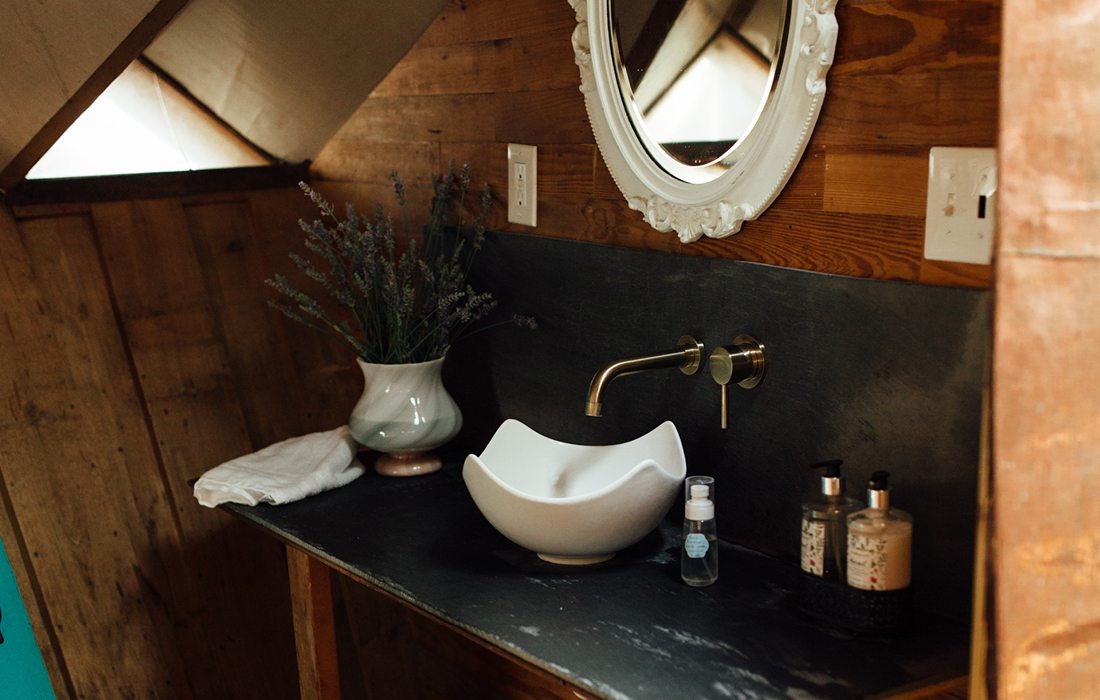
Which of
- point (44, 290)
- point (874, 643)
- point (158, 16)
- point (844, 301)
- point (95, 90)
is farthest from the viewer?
point (44, 290)

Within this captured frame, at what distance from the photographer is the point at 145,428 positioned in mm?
2182

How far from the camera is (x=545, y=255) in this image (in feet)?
6.43

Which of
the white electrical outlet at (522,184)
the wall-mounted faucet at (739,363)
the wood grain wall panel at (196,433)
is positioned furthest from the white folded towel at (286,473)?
the wall-mounted faucet at (739,363)

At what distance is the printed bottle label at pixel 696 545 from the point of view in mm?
1472

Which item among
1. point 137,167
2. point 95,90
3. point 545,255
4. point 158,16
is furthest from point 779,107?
point 137,167

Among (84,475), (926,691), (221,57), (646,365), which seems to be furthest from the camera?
(221,57)

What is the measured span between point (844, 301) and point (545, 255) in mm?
653

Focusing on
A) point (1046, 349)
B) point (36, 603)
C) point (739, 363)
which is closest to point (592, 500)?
point (739, 363)

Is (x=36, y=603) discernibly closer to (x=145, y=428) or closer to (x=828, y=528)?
(x=145, y=428)

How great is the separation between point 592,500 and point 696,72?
0.64 m

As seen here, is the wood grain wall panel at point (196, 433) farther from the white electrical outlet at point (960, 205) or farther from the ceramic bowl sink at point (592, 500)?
the white electrical outlet at point (960, 205)

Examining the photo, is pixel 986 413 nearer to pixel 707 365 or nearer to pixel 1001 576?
pixel 1001 576

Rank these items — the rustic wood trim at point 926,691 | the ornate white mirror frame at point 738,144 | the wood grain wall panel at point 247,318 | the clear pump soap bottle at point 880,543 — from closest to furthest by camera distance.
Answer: the rustic wood trim at point 926,691, the clear pump soap bottle at point 880,543, the ornate white mirror frame at point 738,144, the wood grain wall panel at point 247,318

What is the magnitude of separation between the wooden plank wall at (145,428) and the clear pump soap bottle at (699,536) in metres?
1.12
